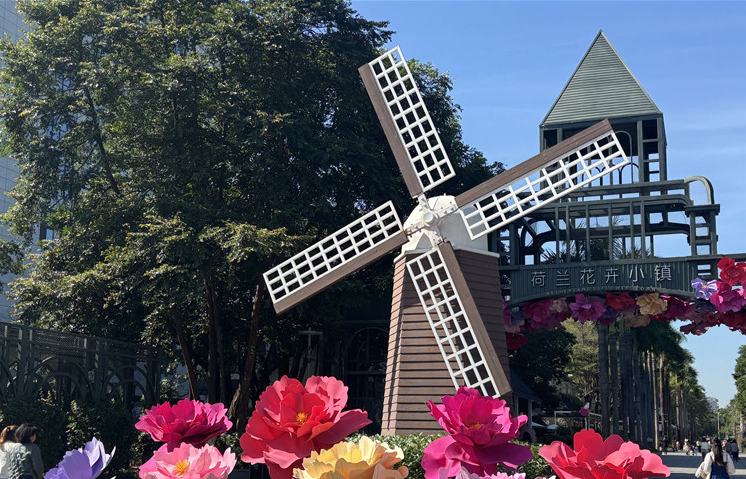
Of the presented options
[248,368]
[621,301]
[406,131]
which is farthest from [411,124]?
[248,368]

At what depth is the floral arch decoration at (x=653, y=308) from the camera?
1723cm

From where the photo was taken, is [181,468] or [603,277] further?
[603,277]

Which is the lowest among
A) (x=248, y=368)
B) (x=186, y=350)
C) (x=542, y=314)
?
(x=248, y=368)

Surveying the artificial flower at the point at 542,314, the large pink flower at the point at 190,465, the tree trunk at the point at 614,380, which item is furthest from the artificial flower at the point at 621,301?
the tree trunk at the point at 614,380

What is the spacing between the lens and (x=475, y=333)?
14.1 meters

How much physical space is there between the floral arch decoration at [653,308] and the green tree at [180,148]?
4774 millimetres

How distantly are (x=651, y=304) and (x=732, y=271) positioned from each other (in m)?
1.84

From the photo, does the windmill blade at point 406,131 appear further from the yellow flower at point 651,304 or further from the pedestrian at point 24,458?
the pedestrian at point 24,458

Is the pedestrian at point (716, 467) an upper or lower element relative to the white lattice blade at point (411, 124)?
lower

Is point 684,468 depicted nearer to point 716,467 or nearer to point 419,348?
point 716,467

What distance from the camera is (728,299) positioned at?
17234mm

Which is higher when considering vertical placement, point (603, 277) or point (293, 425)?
point (603, 277)

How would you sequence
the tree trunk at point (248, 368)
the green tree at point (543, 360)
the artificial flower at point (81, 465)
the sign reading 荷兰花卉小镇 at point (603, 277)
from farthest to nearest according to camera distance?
the green tree at point (543, 360) < the tree trunk at point (248, 368) < the sign reading 荷兰花卉小镇 at point (603, 277) < the artificial flower at point (81, 465)

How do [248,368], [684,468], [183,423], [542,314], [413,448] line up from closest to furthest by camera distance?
[183,423] < [413,448] < [542,314] < [248,368] < [684,468]
